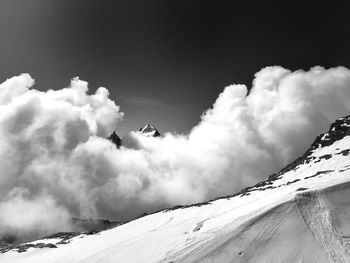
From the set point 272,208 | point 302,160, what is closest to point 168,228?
point 272,208

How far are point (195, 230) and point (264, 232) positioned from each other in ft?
37.1

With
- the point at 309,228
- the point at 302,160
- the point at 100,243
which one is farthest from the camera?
the point at 302,160

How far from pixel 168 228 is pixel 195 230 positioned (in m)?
8.40

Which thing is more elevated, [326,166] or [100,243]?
[326,166]

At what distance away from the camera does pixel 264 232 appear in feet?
139

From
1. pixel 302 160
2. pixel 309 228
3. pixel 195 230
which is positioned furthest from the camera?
pixel 302 160

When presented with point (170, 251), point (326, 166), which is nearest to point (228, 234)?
point (170, 251)

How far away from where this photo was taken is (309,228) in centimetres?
4047

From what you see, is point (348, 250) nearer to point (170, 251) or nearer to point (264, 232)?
point (264, 232)

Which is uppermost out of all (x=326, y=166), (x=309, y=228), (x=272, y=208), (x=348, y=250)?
(x=326, y=166)

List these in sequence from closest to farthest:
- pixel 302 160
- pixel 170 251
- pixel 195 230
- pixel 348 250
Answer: pixel 348 250
pixel 170 251
pixel 195 230
pixel 302 160

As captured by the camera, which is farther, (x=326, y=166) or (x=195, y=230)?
(x=326, y=166)

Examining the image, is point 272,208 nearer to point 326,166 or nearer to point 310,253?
point 310,253

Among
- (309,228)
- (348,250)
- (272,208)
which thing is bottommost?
(348,250)
